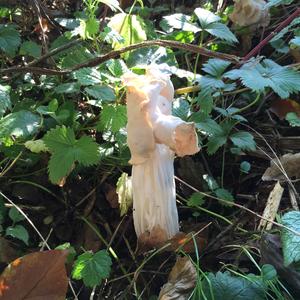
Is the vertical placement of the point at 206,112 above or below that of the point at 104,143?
above

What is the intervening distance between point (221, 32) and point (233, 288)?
Result: 0.86 meters

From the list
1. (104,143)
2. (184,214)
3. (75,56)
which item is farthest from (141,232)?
(75,56)

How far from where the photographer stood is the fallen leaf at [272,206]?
1.32 m

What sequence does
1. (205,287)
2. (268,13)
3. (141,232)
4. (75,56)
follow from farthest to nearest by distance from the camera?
(268,13)
(75,56)
(141,232)
(205,287)

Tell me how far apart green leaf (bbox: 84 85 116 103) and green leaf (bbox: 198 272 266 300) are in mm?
558

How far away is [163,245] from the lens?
129cm

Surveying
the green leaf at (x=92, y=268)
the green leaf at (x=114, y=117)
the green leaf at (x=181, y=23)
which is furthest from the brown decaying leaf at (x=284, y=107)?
the green leaf at (x=92, y=268)

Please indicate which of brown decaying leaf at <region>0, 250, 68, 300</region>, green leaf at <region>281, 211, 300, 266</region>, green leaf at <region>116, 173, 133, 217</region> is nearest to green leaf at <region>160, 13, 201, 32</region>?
green leaf at <region>116, 173, 133, 217</region>

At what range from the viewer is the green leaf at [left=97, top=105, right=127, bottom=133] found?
1377mm

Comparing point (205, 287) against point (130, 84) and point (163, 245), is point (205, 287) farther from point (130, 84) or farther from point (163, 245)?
point (130, 84)

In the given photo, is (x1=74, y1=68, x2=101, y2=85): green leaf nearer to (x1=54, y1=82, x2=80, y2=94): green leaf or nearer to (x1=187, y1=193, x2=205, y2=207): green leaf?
(x1=54, y1=82, x2=80, y2=94): green leaf

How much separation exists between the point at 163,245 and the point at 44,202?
1.38ft

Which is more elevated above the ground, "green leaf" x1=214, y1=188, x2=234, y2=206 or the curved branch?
the curved branch

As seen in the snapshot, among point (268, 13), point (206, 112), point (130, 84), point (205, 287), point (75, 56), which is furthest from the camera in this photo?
point (268, 13)
